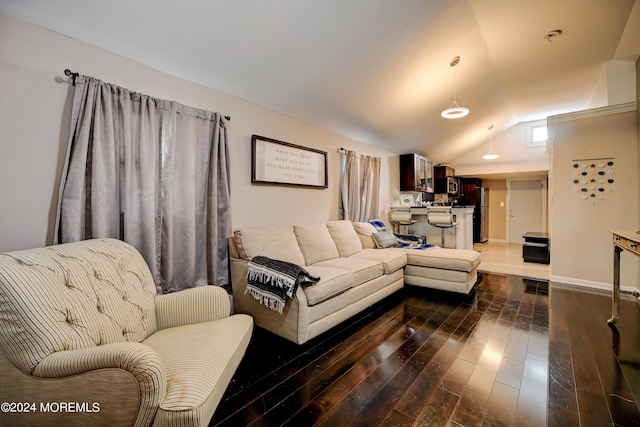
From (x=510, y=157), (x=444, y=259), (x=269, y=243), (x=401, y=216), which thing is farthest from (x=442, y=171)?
(x=269, y=243)

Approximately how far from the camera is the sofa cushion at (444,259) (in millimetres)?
3160

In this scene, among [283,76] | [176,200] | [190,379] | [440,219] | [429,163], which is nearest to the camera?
[190,379]

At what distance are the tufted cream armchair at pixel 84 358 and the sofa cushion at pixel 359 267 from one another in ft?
4.78

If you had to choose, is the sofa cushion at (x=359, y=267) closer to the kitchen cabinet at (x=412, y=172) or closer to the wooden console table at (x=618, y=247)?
the wooden console table at (x=618, y=247)

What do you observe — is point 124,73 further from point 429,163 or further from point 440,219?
point 429,163

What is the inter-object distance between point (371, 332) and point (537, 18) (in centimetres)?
396

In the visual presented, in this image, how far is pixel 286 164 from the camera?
3.25 metres

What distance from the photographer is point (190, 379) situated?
1068mm

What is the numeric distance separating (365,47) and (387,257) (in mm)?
2317

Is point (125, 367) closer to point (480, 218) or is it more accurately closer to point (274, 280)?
point (274, 280)

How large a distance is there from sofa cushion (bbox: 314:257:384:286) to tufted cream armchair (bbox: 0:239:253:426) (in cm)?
146

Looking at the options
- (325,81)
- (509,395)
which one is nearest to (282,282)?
(509,395)

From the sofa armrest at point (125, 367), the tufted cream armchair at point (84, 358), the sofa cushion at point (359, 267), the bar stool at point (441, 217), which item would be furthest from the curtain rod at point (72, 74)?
the bar stool at point (441, 217)

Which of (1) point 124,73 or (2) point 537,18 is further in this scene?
(2) point 537,18
